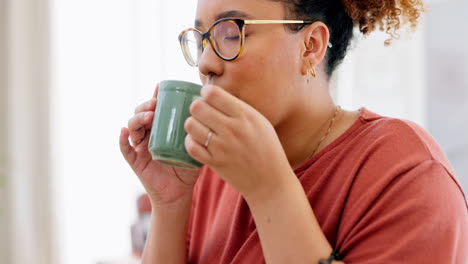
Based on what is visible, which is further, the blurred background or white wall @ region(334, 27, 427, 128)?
the blurred background

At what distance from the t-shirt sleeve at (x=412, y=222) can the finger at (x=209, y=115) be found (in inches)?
11.2

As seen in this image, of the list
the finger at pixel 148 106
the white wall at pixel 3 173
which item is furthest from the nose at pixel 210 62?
the white wall at pixel 3 173

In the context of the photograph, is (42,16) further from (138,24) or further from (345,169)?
(345,169)

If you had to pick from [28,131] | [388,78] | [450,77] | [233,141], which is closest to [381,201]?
[233,141]

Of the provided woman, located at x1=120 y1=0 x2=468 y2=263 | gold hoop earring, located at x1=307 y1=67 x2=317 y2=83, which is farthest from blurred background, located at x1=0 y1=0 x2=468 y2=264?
gold hoop earring, located at x1=307 y1=67 x2=317 y2=83

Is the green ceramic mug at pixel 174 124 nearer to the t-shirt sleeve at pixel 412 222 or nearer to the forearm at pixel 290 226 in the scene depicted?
the forearm at pixel 290 226

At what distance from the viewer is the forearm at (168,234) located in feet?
3.72

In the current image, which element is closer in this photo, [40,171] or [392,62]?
[392,62]

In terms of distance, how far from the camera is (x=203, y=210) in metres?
1.23

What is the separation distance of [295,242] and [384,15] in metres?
0.64

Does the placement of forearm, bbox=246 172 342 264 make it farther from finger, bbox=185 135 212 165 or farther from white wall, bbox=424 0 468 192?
white wall, bbox=424 0 468 192

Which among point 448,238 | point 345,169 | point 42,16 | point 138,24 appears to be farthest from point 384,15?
point 42,16

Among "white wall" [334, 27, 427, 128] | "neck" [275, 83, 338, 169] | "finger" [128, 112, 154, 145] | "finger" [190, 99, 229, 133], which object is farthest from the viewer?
"white wall" [334, 27, 427, 128]

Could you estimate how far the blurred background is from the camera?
88.4 inches
